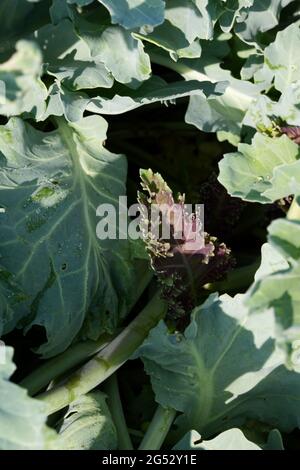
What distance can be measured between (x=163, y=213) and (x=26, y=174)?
0.23 meters

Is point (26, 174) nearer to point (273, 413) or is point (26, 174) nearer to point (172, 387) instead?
point (172, 387)

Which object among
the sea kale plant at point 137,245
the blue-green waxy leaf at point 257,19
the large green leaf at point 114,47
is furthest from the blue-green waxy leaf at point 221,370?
the blue-green waxy leaf at point 257,19

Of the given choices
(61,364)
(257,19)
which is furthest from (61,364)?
(257,19)

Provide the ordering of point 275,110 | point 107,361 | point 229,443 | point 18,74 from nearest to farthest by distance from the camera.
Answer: point 18,74
point 229,443
point 107,361
point 275,110

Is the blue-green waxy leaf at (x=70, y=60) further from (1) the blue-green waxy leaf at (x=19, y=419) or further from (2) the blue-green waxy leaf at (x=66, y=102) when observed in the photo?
(1) the blue-green waxy leaf at (x=19, y=419)

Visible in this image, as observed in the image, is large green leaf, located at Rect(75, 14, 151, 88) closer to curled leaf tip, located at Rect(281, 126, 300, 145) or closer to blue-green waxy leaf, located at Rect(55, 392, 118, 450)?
curled leaf tip, located at Rect(281, 126, 300, 145)

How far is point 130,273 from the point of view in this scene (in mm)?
1389

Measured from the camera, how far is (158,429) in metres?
1.27

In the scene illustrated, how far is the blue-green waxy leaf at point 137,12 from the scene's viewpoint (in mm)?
1187

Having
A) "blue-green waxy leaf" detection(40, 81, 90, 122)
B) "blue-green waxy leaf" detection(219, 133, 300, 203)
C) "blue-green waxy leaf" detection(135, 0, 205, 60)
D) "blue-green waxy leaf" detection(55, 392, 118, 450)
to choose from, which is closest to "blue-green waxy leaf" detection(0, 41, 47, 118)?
"blue-green waxy leaf" detection(40, 81, 90, 122)

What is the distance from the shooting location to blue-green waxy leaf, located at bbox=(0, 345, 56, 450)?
1.00 metres

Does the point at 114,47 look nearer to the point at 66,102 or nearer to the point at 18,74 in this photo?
the point at 66,102

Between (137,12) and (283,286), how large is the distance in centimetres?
47

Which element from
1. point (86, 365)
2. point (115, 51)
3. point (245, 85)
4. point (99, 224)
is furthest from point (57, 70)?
point (86, 365)
